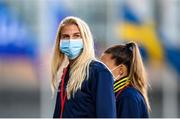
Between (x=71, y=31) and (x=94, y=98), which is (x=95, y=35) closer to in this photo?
(x=71, y=31)

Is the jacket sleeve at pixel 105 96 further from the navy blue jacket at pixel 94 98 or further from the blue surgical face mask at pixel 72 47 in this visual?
the blue surgical face mask at pixel 72 47

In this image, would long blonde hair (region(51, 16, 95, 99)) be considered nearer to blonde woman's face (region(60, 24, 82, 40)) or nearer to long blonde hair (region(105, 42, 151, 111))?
blonde woman's face (region(60, 24, 82, 40))

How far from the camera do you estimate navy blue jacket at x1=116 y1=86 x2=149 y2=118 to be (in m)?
5.04

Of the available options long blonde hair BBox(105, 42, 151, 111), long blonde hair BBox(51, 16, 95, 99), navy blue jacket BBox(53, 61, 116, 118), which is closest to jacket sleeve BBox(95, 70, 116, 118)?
navy blue jacket BBox(53, 61, 116, 118)

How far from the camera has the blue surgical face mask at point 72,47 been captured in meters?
4.57

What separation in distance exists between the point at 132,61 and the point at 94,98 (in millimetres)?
877

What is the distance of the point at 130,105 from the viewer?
5.06m

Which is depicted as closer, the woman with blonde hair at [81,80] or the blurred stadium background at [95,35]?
the woman with blonde hair at [81,80]

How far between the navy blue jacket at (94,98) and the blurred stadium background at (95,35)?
11.1 meters

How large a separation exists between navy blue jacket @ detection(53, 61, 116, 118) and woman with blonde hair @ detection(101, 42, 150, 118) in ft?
1.86

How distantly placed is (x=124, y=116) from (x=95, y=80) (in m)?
0.60

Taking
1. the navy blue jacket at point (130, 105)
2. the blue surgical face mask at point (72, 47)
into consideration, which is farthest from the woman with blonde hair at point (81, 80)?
the navy blue jacket at point (130, 105)

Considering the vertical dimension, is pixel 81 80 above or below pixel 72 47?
below

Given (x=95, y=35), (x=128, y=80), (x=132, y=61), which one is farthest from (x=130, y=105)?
(x=95, y=35)
